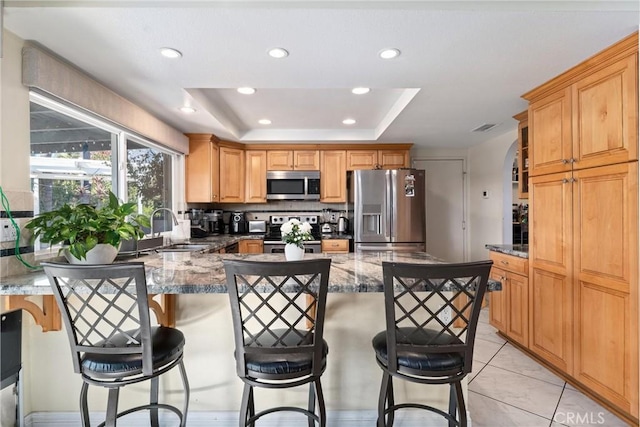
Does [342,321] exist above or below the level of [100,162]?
below

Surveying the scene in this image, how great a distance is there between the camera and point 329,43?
172 centimetres

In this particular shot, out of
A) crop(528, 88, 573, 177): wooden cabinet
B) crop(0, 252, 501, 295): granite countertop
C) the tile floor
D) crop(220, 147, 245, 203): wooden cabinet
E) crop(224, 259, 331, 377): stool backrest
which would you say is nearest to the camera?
crop(224, 259, 331, 377): stool backrest

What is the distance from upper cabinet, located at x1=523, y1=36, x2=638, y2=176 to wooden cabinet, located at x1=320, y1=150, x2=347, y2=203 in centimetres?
228

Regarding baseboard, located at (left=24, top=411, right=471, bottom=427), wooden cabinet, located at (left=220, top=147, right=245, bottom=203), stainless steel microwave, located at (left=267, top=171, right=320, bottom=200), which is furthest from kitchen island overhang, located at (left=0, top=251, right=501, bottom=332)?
stainless steel microwave, located at (left=267, top=171, right=320, bottom=200)

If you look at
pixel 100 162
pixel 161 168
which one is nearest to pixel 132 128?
pixel 100 162

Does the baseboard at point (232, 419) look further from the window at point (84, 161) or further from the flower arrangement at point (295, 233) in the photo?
the window at point (84, 161)

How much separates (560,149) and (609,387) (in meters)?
1.54

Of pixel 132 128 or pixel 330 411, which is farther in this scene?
pixel 132 128

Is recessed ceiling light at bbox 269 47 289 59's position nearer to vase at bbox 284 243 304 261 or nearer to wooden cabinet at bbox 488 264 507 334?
vase at bbox 284 243 304 261

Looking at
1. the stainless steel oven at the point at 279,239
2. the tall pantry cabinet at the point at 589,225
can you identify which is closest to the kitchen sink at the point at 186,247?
the stainless steel oven at the point at 279,239

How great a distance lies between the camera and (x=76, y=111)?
2168 millimetres

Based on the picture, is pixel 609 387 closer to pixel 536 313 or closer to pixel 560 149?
pixel 536 313

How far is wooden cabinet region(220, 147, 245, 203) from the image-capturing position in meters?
4.16

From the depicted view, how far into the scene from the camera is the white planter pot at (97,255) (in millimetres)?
1724
